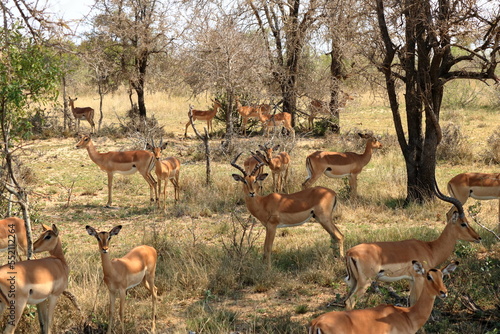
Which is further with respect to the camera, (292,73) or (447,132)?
(292,73)

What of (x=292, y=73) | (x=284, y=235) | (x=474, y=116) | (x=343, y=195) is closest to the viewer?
(x=284, y=235)

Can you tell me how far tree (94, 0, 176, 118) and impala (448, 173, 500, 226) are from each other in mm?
12316

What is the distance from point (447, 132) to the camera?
573 inches

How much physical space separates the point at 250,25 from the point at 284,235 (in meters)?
10.8

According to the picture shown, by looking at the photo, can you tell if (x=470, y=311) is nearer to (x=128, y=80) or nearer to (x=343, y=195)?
(x=343, y=195)

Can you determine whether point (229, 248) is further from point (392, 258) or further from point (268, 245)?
point (392, 258)

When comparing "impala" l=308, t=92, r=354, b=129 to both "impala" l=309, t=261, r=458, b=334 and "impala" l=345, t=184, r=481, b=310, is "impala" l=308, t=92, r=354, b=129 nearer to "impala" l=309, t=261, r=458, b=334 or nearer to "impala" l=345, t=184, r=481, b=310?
"impala" l=345, t=184, r=481, b=310

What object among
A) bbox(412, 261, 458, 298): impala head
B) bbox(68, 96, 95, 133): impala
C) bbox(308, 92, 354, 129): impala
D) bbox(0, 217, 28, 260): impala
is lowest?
bbox(0, 217, 28, 260): impala

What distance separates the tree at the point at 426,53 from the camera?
8.26 metres

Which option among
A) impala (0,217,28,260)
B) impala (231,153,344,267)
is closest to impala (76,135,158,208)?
impala (231,153,344,267)

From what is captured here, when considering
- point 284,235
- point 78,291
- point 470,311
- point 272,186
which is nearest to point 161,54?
point 272,186

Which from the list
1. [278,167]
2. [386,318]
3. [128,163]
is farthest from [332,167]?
[386,318]

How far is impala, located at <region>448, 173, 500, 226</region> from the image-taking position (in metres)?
8.45

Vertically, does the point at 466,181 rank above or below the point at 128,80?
below
